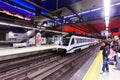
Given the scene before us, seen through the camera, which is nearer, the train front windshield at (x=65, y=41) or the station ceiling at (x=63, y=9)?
the station ceiling at (x=63, y=9)

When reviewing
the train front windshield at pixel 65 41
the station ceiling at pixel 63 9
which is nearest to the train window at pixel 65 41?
the train front windshield at pixel 65 41

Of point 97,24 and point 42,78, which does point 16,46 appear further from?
point 97,24

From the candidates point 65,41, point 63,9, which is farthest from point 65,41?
point 63,9

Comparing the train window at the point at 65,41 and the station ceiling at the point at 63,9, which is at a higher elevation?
the station ceiling at the point at 63,9

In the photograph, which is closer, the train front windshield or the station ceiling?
the station ceiling

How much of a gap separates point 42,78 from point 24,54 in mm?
5413

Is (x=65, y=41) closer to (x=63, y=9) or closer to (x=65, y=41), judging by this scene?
(x=65, y=41)

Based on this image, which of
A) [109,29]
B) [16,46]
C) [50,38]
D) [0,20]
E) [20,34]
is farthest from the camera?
[50,38]

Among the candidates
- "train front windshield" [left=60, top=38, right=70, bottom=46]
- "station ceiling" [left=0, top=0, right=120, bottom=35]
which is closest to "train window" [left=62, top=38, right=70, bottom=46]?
"train front windshield" [left=60, top=38, right=70, bottom=46]

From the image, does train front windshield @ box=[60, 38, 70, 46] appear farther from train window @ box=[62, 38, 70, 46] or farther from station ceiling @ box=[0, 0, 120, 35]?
station ceiling @ box=[0, 0, 120, 35]

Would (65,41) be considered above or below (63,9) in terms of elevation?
below

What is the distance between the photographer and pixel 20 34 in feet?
58.6

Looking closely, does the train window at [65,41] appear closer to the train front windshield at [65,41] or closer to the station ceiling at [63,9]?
the train front windshield at [65,41]

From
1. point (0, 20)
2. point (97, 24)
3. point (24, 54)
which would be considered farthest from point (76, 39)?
point (97, 24)
